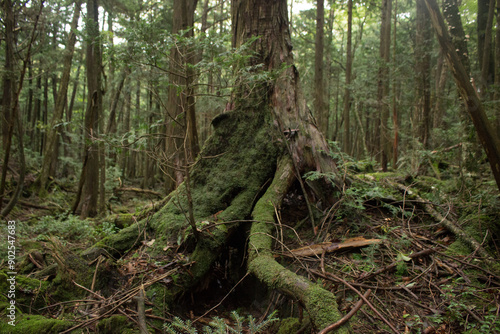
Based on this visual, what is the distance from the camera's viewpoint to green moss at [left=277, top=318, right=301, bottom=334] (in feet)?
8.25

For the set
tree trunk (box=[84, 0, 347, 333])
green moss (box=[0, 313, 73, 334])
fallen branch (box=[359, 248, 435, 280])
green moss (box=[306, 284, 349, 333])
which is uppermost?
tree trunk (box=[84, 0, 347, 333])

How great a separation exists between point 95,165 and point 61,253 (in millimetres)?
6804

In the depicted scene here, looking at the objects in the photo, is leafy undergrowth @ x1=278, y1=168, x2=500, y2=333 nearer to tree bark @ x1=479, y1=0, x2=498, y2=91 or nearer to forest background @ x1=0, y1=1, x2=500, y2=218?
forest background @ x1=0, y1=1, x2=500, y2=218

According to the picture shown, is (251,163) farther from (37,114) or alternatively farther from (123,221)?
(37,114)

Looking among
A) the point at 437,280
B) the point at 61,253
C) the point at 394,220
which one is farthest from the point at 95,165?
the point at 437,280

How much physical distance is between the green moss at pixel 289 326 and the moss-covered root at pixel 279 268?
358 millimetres

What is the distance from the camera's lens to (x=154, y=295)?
2.99 m

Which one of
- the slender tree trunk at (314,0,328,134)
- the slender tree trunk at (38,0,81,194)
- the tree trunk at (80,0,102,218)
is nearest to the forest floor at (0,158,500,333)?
the tree trunk at (80,0,102,218)

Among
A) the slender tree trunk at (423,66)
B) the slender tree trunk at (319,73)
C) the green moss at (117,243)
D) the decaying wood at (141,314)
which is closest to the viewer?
the decaying wood at (141,314)

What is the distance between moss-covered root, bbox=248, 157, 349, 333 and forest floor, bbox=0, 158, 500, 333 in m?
0.18

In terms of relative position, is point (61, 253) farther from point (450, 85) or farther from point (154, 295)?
point (450, 85)

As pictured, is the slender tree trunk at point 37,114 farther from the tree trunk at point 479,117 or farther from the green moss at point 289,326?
the tree trunk at point 479,117

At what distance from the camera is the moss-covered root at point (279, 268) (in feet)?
6.72

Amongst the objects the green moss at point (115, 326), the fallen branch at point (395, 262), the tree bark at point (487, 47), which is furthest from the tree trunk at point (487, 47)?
the green moss at point (115, 326)
